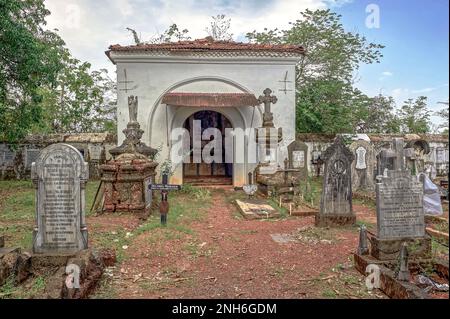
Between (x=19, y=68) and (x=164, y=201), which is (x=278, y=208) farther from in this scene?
(x=19, y=68)

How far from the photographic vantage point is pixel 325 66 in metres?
18.0

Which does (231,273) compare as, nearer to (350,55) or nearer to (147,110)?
(147,110)

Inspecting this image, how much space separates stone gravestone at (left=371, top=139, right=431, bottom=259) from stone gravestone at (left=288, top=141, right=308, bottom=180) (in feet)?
25.1

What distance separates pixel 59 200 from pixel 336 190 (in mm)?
5094

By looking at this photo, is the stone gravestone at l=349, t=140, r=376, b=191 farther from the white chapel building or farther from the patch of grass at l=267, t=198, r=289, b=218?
the patch of grass at l=267, t=198, r=289, b=218

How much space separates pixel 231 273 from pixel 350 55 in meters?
16.6

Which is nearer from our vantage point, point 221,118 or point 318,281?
point 318,281

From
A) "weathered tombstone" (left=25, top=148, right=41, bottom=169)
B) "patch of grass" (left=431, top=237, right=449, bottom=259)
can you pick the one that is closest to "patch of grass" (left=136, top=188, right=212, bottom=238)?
"patch of grass" (left=431, top=237, right=449, bottom=259)

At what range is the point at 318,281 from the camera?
13.9 ft

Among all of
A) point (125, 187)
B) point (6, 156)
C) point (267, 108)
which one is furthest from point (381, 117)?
point (6, 156)

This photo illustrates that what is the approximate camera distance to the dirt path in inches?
156

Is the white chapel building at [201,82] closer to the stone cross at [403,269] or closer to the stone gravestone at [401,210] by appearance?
the stone gravestone at [401,210]

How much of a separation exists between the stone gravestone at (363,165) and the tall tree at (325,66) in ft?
15.1
